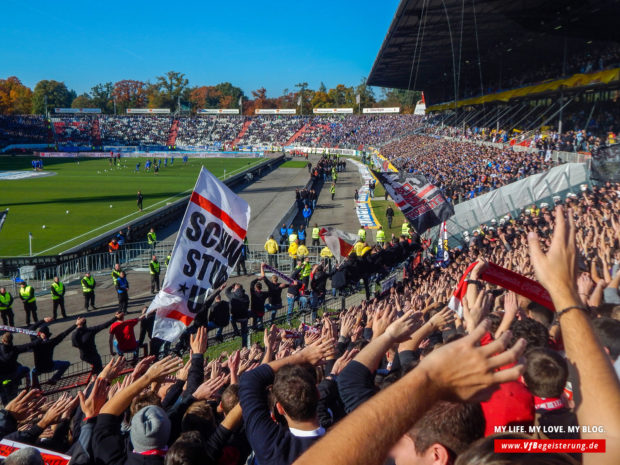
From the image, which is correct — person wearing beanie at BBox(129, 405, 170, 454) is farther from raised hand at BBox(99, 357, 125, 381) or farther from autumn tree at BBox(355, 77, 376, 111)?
autumn tree at BBox(355, 77, 376, 111)

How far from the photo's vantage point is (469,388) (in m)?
1.52

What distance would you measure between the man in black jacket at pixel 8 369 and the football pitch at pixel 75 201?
14193mm

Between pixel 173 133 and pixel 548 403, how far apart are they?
113881mm

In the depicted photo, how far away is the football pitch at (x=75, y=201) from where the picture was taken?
972 inches

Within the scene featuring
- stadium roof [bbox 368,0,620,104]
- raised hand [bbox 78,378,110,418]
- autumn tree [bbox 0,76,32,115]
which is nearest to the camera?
raised hand [bbox 78,378,110,418]

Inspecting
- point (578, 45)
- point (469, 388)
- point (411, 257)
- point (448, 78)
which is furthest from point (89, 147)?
point (469, 388)

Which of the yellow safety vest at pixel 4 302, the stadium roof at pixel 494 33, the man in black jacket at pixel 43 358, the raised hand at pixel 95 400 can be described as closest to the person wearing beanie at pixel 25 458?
the raised hand at pixel 95 400

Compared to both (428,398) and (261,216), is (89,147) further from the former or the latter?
(428,398)

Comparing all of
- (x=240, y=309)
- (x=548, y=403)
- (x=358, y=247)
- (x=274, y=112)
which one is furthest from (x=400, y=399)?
(x=274, y=112)

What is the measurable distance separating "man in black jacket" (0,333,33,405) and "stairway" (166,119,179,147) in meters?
100

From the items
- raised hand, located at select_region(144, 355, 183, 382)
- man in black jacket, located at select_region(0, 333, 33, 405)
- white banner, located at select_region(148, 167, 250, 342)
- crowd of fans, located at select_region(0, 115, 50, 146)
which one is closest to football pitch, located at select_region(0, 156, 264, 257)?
man in black jacket, located at select_region(0, 333, 33, 405)

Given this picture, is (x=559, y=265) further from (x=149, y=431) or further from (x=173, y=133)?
(x=173, y=133)

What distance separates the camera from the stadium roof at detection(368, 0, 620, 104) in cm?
2462

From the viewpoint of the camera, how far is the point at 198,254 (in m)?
6.30
